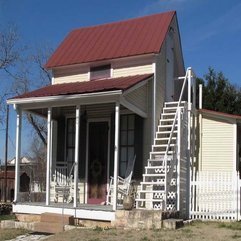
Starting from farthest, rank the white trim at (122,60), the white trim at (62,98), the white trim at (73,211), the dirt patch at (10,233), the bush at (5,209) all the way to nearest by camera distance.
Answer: the bush at (5,209) < the white trim at (122,60) < the white trim at (62,98) < the white trim at (73,211) < the dirt patch at (10,233)

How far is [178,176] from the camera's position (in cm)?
1459

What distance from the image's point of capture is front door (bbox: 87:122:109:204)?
659 inches

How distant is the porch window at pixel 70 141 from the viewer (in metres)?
17.4

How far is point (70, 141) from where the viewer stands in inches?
690

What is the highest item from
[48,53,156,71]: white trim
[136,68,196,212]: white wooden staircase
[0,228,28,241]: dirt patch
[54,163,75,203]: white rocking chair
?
[48,53,156,71]: white trim

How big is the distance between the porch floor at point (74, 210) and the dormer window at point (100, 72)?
506 cm

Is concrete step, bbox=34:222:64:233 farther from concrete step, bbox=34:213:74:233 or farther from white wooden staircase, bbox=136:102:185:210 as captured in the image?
white wooden staircase, bbox=136:102:185:210

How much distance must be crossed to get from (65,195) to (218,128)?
19.2 feet

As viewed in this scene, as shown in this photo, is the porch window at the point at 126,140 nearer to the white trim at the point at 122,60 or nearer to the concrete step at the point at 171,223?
the white trim at the point at 122,60

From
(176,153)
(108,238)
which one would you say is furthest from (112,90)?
(108,238)

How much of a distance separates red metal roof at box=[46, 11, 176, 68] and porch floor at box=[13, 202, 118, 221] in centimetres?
560

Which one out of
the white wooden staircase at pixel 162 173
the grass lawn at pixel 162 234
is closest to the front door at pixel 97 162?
the white wooden staircase at pixel 162 173

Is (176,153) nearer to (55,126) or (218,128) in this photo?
(218,128)

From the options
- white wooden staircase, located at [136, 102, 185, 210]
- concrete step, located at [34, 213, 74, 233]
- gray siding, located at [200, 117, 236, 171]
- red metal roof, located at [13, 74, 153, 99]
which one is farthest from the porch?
gray siding, located at [200, 117, 236, 171]
